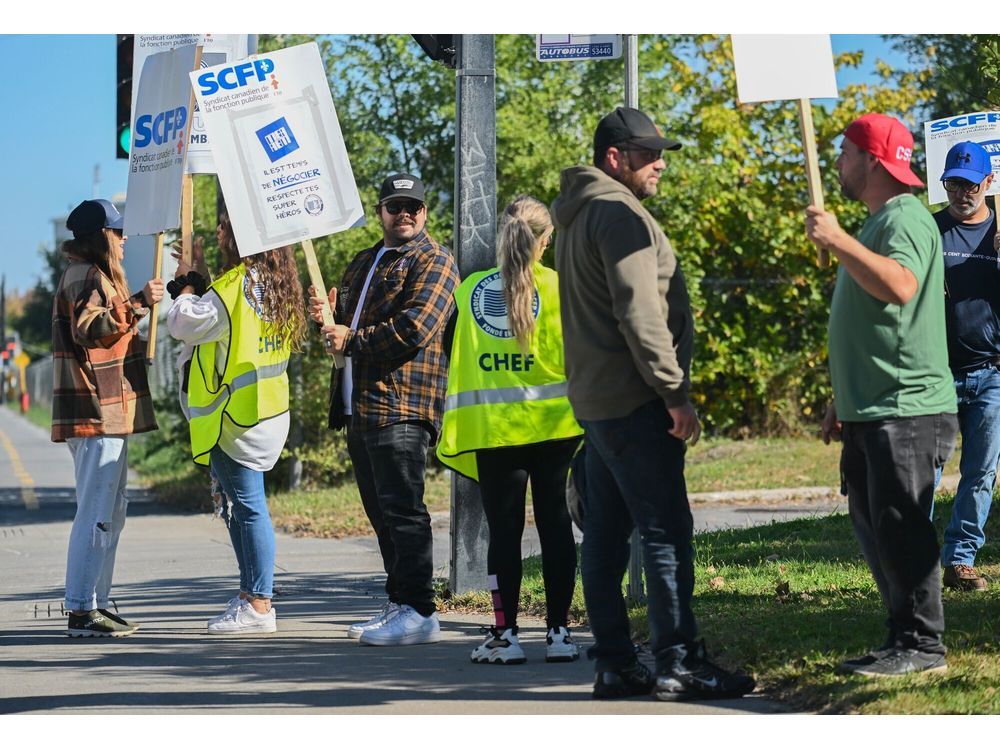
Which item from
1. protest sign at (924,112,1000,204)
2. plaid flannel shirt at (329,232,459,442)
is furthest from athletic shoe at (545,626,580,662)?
protest sign at (924,112,1000,204)

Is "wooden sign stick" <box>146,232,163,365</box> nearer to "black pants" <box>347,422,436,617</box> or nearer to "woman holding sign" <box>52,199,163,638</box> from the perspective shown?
"woman holding sign" <box>52,199,163,638</box>

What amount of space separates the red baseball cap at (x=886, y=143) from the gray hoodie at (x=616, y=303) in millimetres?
819

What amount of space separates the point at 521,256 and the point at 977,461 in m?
2.63

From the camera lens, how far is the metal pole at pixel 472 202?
25.2 ft

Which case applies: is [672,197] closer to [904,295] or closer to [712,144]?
[712,144]

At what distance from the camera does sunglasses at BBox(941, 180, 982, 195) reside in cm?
715

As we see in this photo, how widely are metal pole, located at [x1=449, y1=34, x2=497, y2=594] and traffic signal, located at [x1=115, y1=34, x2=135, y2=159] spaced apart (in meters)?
4.22

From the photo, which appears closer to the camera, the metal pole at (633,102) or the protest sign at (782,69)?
the protest sign at (782,69)

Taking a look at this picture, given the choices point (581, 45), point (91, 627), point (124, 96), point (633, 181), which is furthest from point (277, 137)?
point (124, 96)

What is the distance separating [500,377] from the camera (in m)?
6.28

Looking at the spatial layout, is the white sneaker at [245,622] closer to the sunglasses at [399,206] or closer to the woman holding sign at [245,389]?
the woman holding sign at [245,389]

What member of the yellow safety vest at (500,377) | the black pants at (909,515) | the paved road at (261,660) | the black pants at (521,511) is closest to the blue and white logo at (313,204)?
the yellow safety vest at (500,377)

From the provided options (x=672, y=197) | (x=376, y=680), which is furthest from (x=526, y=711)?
(x=672, y=197)

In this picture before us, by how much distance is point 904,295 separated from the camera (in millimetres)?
5070
